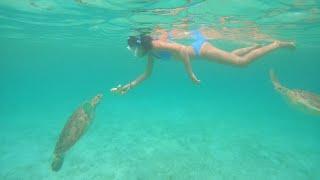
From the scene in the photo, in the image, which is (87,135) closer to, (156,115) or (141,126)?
(141,126)

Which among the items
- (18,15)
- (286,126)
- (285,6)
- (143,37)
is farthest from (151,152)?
(286,126)

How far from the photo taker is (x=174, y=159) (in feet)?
55.3

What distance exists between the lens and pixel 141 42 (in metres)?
9.77

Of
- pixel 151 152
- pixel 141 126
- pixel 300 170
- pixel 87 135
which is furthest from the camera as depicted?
pixel 141 126

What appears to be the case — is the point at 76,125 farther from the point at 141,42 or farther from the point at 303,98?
the point at 303,98

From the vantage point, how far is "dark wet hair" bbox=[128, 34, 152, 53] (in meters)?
A: 9.63

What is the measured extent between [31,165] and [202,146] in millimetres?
10722

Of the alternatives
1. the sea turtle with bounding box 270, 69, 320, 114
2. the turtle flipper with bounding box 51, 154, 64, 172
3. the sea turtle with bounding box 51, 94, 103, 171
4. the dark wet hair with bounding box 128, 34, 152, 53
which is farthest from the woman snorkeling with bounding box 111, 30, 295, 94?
the sea turtle with bounding box 270, 69, 320, 114

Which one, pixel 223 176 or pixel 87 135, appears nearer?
pixel 223 176

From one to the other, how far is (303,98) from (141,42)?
8.35 meters

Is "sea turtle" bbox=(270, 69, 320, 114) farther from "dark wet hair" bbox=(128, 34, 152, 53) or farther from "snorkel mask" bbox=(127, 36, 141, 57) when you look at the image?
"snorkel mask" bbox=(127, 36, 141, 57)

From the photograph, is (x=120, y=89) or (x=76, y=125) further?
(x=120, y=89)

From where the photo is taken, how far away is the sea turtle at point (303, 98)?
13.0m

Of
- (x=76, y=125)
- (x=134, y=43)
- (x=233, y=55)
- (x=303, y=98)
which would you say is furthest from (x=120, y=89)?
(x=303, y=98)
